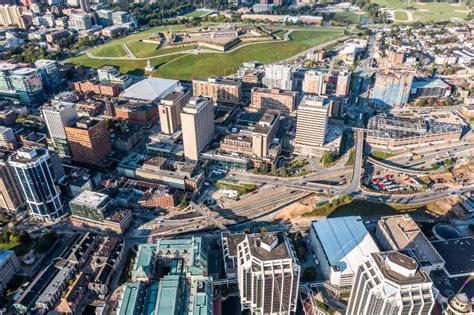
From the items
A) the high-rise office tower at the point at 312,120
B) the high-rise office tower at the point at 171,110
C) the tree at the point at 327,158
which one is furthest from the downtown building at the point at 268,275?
the high-rise office tower at the point at 171,110

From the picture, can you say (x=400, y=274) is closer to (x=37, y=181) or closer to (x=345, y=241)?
(x=345, y=241)

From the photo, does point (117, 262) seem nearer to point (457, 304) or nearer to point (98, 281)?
point (98, 281)

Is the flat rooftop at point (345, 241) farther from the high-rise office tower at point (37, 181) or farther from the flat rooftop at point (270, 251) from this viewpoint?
the high-rise office tower at point (37, 181)

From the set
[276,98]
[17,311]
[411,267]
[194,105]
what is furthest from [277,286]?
[276,98]

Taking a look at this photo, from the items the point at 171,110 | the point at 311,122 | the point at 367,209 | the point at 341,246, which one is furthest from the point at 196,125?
the point at 341,246

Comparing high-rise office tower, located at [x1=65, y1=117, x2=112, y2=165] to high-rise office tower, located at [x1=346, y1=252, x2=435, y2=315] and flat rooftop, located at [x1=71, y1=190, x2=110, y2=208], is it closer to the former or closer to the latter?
flat rooftop, located at [x1=71, y1=190, x2=110, y2=208]

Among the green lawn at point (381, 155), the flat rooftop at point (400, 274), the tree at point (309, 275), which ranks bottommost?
the tree at point (309, 275)

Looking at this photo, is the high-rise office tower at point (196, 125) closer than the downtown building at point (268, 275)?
No
